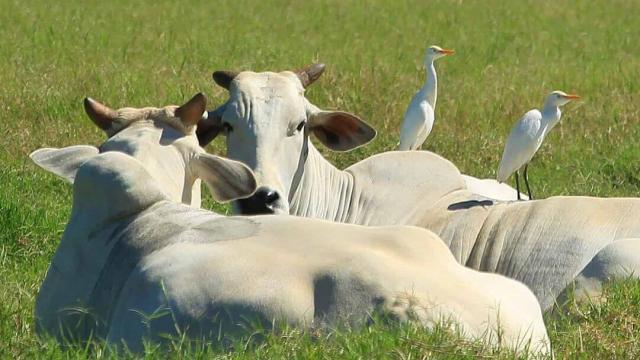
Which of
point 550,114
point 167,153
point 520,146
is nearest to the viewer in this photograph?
point 167,153

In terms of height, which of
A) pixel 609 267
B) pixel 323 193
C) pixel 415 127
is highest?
pixel 609 267

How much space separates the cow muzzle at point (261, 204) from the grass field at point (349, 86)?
1.03m

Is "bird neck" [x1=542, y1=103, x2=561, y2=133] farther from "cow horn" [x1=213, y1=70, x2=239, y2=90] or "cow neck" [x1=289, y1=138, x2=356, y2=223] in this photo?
"cow horn" [x1=213, y1=70, x2=239, y2=90]

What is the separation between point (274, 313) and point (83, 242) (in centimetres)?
113

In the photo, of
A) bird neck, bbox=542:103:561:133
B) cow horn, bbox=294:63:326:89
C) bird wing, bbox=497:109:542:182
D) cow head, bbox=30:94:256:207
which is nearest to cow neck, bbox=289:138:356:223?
cow horn, bbox=294:63:326:89

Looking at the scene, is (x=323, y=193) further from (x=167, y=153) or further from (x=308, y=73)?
(x=167, y=153)

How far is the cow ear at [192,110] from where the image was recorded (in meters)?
6.53

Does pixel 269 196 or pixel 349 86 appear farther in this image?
pixel 349 86

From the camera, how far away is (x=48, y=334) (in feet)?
18.2

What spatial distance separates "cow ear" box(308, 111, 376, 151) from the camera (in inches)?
321

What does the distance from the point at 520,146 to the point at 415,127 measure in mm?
1476

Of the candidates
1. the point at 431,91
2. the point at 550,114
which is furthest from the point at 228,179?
the point at 431,91

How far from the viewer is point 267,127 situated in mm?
7695

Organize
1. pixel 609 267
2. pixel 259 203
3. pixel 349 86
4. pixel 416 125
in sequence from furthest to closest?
pixel 349 86 < pixel 416 125 < pixel 259 203 < pixel 609 267
